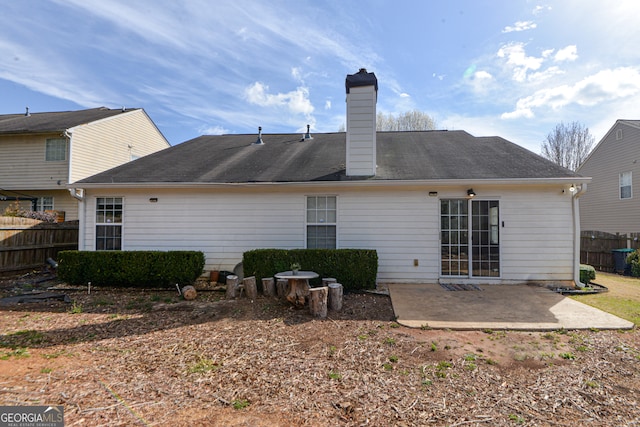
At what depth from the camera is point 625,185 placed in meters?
14.0

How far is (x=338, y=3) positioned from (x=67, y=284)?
10197mm

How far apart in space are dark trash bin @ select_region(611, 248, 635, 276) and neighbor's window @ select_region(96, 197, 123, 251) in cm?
1604

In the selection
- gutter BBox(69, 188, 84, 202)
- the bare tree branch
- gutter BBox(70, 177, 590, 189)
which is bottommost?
gutter BBox(69, 188, 84, 202)

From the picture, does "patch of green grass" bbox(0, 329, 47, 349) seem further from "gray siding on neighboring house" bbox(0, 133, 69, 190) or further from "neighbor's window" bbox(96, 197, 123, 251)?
"gray siding on neighboring house" bbox(0, 133, 69, 190)

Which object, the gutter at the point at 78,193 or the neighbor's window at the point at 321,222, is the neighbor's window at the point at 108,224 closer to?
the gutter at the point at 78,193

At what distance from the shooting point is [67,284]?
7.20 metres

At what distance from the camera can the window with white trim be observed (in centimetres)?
1376

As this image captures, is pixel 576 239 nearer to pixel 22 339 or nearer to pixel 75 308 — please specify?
pixel 22 339

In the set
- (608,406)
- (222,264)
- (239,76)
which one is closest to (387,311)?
(608,406)

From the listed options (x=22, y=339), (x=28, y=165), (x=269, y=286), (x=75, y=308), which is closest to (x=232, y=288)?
(x=269, y=286)

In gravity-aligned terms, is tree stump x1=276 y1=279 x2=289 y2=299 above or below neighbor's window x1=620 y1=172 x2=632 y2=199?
below

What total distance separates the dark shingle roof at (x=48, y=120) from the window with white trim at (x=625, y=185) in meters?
26.2

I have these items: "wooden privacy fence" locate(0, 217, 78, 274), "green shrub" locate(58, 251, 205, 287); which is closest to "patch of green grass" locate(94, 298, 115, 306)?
"green shrub" locate(58, 251, 205, 287)

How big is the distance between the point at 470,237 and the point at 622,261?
24.3 ft
